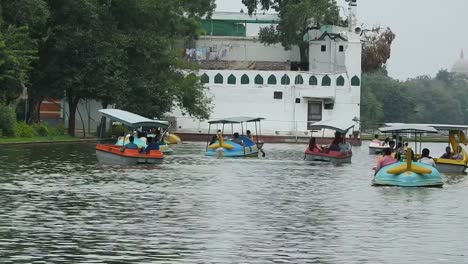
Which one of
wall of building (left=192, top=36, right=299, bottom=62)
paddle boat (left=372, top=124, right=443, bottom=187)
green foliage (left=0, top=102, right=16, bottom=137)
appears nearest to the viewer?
paddle boat (left=372, top=124, right=443, bottom=187)

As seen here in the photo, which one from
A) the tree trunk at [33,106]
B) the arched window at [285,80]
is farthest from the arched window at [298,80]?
the tree trunk at [33,106]

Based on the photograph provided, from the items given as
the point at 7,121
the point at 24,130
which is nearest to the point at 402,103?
the point at 24,130

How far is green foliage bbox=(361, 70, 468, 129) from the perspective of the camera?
13900 cm

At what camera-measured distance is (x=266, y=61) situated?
324 ft

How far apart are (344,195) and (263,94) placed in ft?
205

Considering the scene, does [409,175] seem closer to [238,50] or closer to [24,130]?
[24,130]

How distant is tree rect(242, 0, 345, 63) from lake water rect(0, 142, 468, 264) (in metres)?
51.5

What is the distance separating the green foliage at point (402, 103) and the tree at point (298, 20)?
64.3 feet

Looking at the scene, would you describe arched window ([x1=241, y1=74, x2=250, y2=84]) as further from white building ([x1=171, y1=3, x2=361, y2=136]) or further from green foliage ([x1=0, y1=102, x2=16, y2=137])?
green foliage ([x1=0, y1=102, x2=16, y2=137])

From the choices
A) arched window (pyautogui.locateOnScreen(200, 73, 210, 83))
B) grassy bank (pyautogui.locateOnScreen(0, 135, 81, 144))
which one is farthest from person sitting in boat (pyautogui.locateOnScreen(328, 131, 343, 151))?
arched window (pyautogui.locateOnScreen(200, 73, 210, 83))

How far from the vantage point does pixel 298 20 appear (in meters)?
91.2

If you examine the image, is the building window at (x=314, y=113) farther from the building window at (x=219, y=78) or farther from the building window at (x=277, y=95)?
the building window at (x=219, y=78)

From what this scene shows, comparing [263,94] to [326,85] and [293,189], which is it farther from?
[293,189]

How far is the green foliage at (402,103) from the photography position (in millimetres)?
139000
